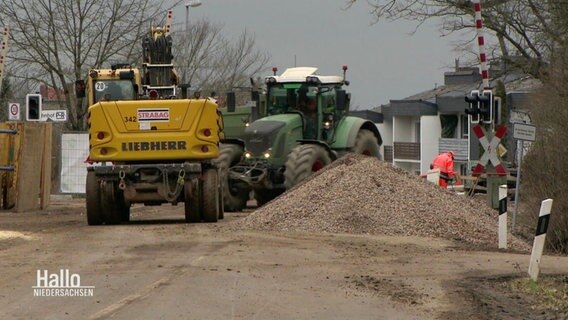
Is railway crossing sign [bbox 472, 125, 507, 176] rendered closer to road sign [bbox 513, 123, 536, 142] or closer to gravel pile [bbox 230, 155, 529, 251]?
gravel pile [bbox 230, 155, 529, 251]

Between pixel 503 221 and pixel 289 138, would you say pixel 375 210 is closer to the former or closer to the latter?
pixel 503 221

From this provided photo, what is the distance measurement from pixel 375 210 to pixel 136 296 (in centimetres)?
845

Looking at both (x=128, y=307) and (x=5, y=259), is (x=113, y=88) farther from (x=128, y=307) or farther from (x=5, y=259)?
(x=128, y=307)

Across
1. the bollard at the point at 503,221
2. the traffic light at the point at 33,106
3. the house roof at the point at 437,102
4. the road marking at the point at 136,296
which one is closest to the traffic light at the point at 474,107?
the bollard at the point at 503,221

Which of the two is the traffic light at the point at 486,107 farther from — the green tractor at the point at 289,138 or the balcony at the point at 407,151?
the balcony at the point at 407,151

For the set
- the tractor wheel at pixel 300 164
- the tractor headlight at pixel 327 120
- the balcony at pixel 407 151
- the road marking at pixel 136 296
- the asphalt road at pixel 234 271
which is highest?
the tractor headlight at pixel 327 120

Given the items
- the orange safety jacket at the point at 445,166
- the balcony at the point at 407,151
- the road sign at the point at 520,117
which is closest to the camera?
the road sign at the point at 520,117

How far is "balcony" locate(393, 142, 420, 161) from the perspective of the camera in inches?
2755

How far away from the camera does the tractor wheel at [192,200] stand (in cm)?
1995

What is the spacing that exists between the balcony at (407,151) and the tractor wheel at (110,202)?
5028 cm

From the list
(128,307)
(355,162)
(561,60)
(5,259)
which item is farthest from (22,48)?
(128,307)

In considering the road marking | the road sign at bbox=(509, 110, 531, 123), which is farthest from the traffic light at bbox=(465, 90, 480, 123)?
the road marking

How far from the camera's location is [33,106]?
26.0m

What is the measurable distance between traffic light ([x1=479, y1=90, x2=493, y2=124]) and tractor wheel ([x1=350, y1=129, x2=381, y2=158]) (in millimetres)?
3776
